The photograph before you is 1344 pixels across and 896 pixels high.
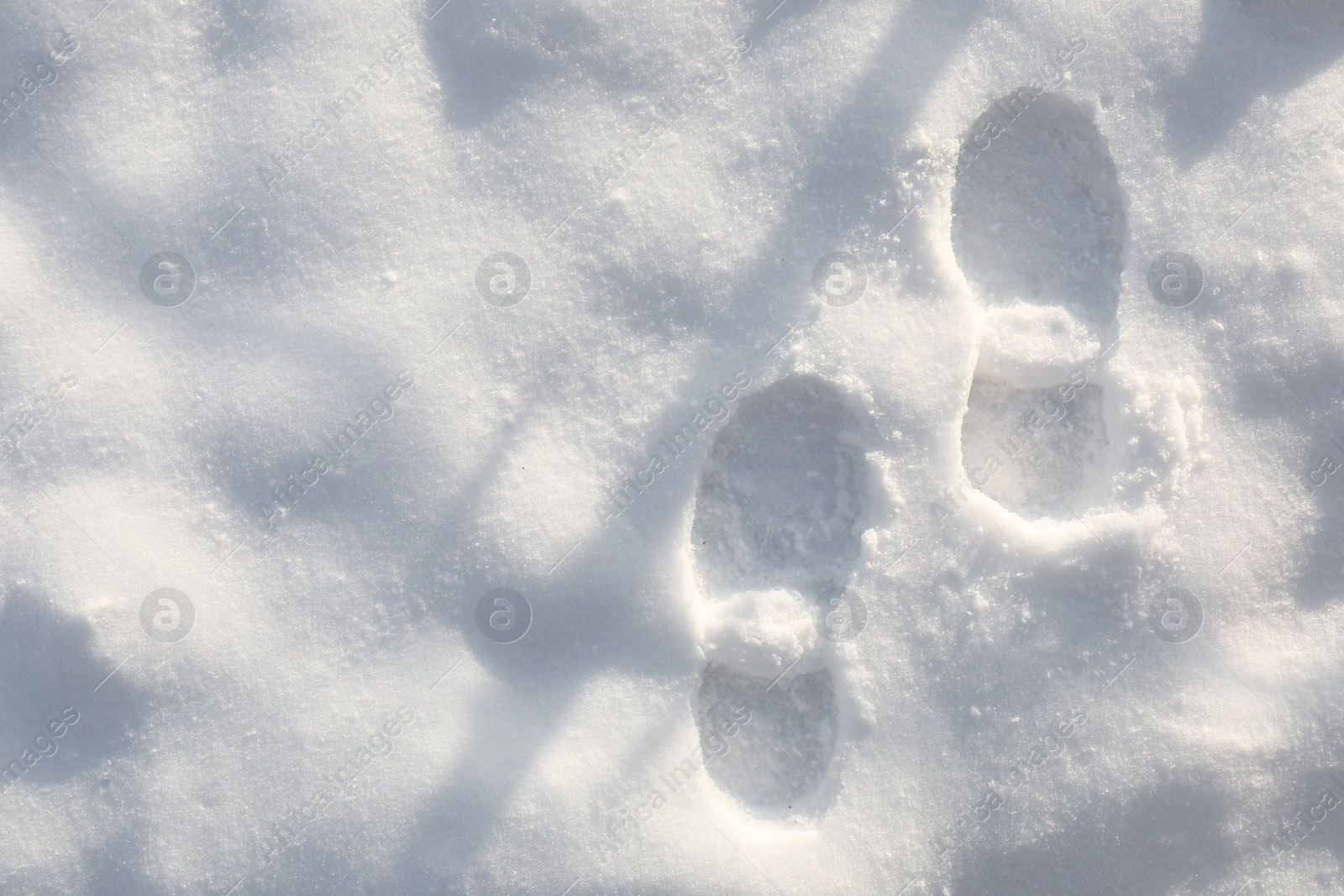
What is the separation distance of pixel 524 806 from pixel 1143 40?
591 cm

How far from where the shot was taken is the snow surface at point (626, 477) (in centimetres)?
491

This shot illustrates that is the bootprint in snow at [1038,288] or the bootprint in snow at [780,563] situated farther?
the bootprint in snow at [1038,288]

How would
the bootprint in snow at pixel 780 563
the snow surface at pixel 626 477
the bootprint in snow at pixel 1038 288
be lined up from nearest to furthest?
1. the snow surface at pixel 626 477
2. the bootprint in snow at pixel 780 563
3. the bootprint in snow at pixel 1038 288

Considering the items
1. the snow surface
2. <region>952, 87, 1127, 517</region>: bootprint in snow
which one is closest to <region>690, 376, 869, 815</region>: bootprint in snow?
the snow surface

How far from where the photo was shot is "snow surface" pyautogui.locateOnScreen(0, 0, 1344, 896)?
4.91 meters

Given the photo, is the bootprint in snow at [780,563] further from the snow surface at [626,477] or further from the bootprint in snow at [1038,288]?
the bootprint in snow at [1038,288]

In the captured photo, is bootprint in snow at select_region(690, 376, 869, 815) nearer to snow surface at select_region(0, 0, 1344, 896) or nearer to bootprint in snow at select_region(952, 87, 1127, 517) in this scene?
snow surface at select_region(0, 0, 1344, 896)

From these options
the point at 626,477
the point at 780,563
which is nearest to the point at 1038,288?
the point at 780,563

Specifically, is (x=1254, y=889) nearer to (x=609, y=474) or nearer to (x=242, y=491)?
(x=609, y=474)

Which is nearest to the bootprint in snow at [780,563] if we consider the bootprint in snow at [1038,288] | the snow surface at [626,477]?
the snow surface at [626,477]

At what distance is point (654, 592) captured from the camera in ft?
16.3

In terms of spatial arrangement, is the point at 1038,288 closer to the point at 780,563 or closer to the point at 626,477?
the point at 780,563

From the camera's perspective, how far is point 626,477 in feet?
16.4

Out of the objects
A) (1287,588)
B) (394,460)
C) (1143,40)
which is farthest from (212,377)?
(1287,588)
